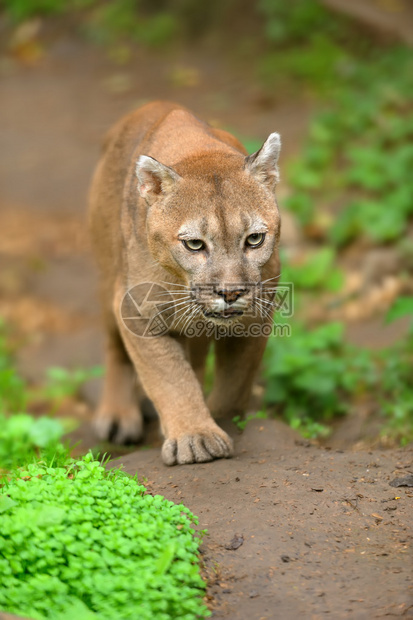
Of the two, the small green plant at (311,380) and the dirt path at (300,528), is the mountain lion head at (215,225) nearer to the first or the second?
the dirt path at (300,528)

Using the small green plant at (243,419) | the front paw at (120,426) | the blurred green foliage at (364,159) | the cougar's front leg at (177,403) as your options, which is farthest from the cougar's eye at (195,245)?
the blurred green foliage at (364,159)

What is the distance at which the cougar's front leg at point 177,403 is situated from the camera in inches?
197

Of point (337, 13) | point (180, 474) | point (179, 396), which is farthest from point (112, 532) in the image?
point (337, 13)

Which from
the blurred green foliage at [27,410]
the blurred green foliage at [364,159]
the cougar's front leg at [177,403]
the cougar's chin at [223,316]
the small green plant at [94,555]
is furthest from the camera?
the blurred green foliage at [364,159]

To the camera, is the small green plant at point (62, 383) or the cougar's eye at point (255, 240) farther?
the small green plant at point (62, 383)

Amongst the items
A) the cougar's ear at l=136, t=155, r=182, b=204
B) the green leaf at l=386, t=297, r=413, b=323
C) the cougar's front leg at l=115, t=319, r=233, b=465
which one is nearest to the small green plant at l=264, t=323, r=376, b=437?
the green leaf at l=386, t=297, r=413, b=323

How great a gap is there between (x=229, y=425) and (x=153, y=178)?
1.77 m

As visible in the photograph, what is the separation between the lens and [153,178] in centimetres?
507

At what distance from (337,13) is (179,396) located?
11468 mm

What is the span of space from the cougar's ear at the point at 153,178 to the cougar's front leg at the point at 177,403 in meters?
0.93

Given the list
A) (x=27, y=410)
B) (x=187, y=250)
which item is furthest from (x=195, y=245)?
(x=27, y=410)

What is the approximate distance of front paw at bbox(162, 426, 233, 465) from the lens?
16.3 ft

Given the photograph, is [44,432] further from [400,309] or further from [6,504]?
[400,309]

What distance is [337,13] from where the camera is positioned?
582 inches
